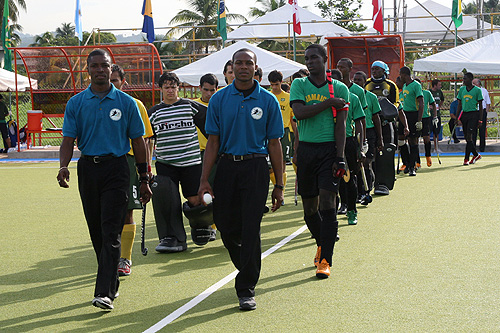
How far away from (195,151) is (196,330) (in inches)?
130

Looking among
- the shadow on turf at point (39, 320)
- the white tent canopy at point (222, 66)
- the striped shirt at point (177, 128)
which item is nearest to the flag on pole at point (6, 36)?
the white tent canopy at point (222, 66)

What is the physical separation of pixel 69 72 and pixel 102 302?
19665 mm

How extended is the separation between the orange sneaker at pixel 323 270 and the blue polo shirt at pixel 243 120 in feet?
4.50

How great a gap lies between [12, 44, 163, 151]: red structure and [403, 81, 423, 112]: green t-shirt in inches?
391

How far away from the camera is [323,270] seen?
22.2ft

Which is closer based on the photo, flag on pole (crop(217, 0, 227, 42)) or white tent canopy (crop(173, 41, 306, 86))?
white tent canopy (crop(173, 41, 306, 86))

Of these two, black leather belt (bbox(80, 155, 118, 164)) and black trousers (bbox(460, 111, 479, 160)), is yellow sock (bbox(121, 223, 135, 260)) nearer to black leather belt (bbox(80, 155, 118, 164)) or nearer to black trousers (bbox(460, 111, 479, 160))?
black leather belt (bbox(80, 155, 118, 164))

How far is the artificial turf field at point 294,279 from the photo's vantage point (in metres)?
5.50

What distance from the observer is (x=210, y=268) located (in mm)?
7449

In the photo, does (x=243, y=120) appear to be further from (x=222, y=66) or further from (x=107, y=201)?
(x=222, y=66)

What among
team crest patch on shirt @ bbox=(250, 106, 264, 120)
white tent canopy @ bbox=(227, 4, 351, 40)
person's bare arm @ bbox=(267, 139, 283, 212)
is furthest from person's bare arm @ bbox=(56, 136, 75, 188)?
white tent canopy @ bbox=(227, 4, 351, 40)

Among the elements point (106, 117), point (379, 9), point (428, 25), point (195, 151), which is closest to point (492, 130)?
point (428, 25)

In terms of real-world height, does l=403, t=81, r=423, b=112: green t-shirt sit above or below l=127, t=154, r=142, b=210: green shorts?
above

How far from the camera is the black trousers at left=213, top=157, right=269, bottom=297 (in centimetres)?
587
